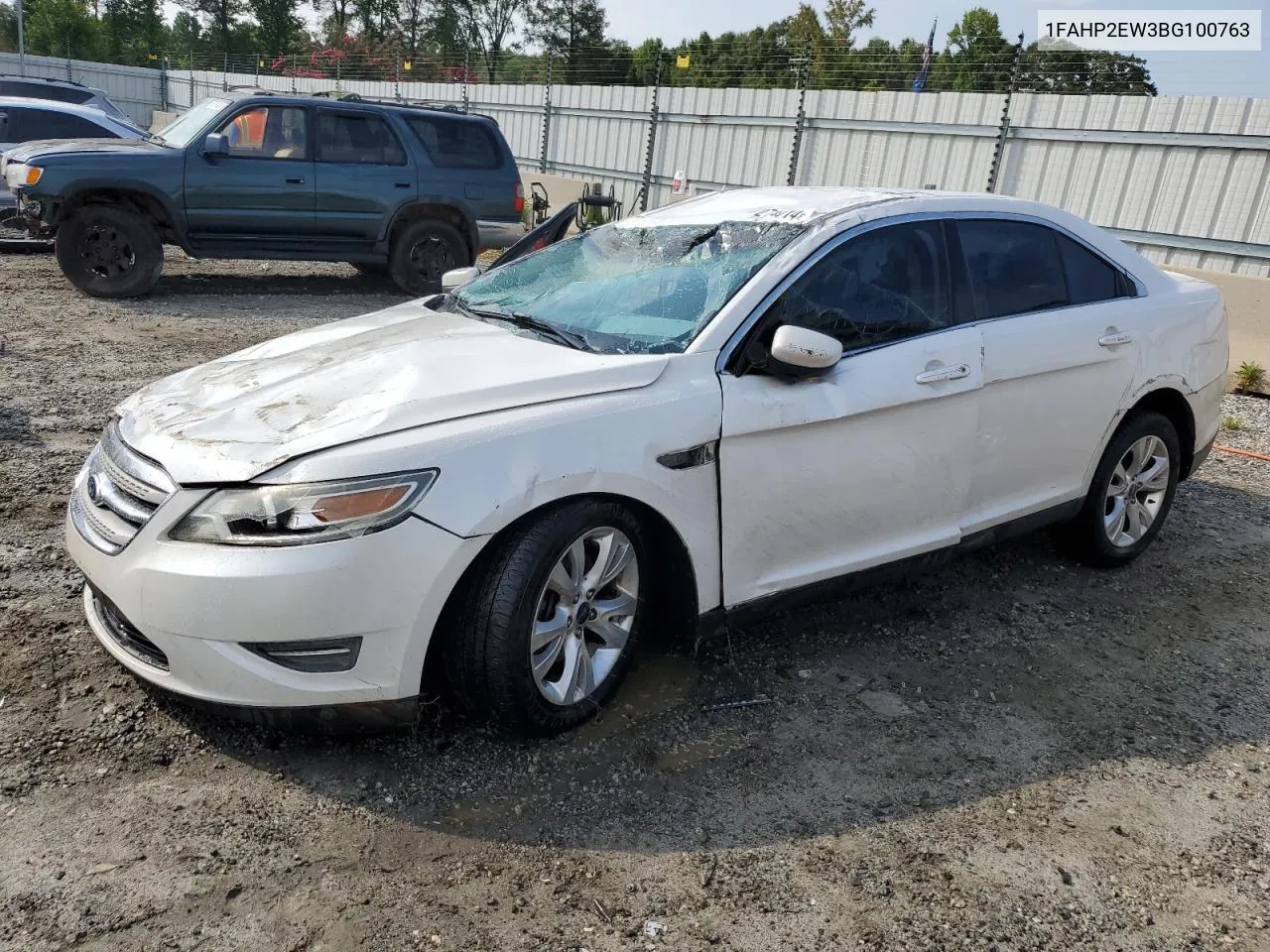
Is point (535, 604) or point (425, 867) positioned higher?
point (535, 604)

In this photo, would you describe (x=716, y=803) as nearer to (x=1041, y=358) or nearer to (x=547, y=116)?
(x=1041, y=358)

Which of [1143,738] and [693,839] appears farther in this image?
[1143,738]

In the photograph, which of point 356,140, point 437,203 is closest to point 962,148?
point 437,203

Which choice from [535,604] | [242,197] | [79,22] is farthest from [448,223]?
[79,22]

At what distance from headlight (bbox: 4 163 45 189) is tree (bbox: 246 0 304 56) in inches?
2128

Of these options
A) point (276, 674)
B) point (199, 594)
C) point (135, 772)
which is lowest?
point (135, 772)

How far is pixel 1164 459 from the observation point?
4.84 meters

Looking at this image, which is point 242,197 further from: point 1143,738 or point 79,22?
point 79,22

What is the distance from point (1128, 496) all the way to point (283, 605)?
3795mm

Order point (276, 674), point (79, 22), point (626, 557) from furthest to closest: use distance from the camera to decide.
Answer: point (79, 22), point (626, 557), point (276, 674)

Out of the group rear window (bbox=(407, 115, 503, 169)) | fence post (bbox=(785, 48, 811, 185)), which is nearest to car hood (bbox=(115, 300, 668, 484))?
rear window (bbox=(407, 115, 503, 169))

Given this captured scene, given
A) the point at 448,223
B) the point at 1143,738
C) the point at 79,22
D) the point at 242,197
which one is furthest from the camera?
the point at 79,22

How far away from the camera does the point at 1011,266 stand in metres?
4.14

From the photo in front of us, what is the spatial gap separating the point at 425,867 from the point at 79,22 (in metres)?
60.6
